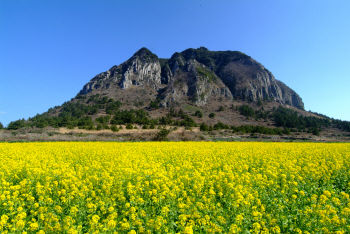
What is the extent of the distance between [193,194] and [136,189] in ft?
5.26

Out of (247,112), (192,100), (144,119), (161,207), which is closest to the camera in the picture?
(161,207)

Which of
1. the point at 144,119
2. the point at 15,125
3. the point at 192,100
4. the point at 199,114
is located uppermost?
the point at 192,100

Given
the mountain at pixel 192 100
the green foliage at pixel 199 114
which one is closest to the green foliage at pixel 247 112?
the mountain at pixel 192 100

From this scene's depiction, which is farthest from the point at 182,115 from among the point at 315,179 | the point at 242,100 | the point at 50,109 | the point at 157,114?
the point at 315,179

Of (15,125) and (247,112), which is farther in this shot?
(247,112)

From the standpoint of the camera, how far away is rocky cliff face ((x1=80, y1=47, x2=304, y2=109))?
114250 mm

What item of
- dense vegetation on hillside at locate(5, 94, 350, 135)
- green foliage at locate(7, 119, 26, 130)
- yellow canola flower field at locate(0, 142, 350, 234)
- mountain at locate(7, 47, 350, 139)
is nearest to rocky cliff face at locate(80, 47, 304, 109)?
mountain at locate(7, 47, 350, 139)

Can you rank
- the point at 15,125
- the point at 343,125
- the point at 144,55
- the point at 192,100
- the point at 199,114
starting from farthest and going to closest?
1. the point at 144,55
2. the point at 192,100
3. the point at 199,114
4. the point at 343,125
5. the point at 15,125

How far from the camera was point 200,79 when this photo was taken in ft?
390

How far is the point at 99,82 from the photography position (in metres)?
135

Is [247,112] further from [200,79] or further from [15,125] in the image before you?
[15,125]

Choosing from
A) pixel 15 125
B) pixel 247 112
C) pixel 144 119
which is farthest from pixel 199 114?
pixel 15 125

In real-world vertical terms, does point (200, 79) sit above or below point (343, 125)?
above

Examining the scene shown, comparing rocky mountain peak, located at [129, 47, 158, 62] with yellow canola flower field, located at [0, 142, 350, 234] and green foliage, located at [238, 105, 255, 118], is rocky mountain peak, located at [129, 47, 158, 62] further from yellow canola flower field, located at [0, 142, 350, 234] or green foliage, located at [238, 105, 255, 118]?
yellow canola flower field, located at [0, 142, 350, 234]
